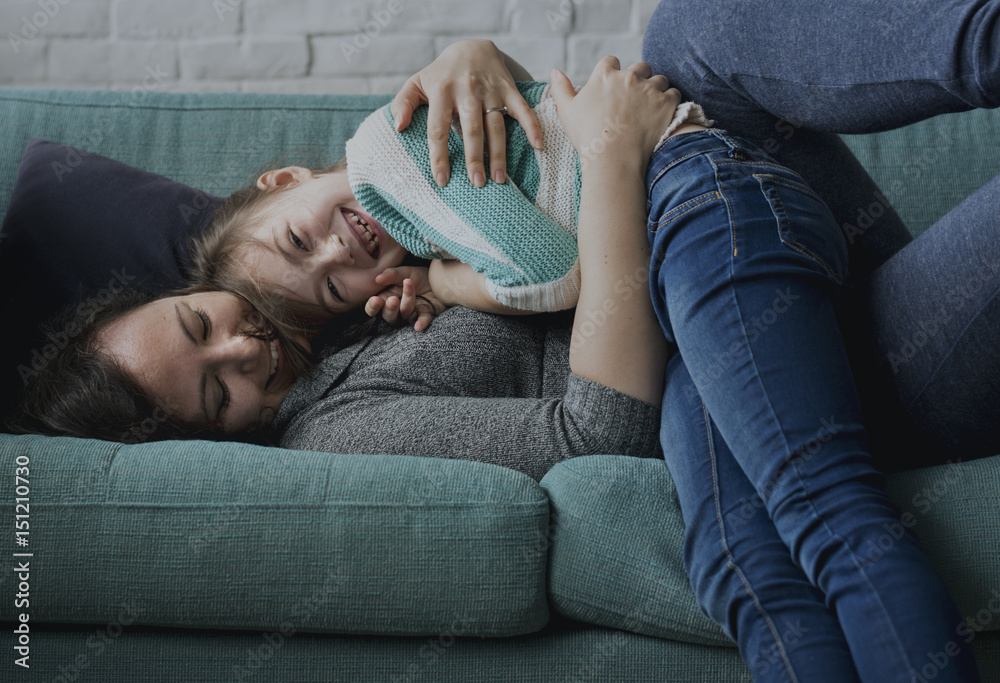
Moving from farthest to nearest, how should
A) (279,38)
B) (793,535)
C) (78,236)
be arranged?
1. (279,38)
2. (78,236)
3. (793,535)

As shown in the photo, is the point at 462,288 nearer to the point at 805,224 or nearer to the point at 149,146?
the point at 805,224

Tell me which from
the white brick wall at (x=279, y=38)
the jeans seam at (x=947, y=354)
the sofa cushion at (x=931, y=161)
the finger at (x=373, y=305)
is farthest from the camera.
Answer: the white brick wall at (x=279, y=38)

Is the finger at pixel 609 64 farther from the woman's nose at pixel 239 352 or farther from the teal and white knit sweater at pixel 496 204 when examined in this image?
the woman's nose at pixel 239 352

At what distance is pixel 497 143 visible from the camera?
112 centimetres

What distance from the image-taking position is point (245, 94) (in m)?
1.68

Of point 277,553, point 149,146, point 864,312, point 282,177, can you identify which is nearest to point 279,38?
point 149,146

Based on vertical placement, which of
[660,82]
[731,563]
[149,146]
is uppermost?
[660,82]

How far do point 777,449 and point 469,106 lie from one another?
648mm

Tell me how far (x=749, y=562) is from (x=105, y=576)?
2.41 ft

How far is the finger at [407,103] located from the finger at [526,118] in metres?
0.14

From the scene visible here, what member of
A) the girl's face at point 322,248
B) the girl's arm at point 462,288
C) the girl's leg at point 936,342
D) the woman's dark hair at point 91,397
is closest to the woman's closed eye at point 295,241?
the girl's face at point 322,248

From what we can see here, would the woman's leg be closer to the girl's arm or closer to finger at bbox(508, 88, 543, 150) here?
finger at bbox(508, 88, 543, 150)

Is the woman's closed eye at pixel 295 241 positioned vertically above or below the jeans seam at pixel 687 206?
below

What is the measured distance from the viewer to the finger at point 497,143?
3.62 feet
